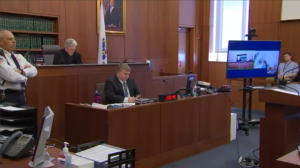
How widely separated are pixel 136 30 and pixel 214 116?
398 centimetres

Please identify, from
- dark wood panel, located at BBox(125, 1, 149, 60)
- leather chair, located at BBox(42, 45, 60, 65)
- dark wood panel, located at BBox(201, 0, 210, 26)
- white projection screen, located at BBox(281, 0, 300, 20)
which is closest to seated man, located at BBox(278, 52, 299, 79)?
white projection screen, located at BBox(281, 0, 300, 20)

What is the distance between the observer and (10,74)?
11.0ft

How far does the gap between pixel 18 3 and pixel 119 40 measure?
242 cm

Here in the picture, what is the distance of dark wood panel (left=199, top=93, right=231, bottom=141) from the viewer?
4.43 m

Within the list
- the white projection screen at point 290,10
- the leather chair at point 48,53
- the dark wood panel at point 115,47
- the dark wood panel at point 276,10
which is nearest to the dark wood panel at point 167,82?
the dark wood panel at point 115,47

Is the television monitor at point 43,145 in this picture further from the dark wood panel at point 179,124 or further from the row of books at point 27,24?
the row of books at point 27,24

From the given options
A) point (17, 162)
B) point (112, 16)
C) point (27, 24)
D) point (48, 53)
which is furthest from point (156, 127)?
point (112, 16)

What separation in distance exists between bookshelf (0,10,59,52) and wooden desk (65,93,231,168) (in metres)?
2.82

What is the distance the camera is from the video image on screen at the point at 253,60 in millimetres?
5578

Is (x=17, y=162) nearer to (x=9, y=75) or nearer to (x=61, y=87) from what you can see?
(x=9, y=75)

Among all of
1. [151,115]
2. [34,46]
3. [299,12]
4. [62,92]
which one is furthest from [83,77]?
[299,12]

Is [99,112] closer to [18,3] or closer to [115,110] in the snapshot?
[115,110]

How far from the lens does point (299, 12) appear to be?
23.3 feet

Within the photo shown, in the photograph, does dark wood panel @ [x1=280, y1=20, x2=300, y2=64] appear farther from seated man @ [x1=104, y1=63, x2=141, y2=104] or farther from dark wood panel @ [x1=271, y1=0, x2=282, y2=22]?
seated man @ [x1=104, y1=63, x2=141, y2=104]
